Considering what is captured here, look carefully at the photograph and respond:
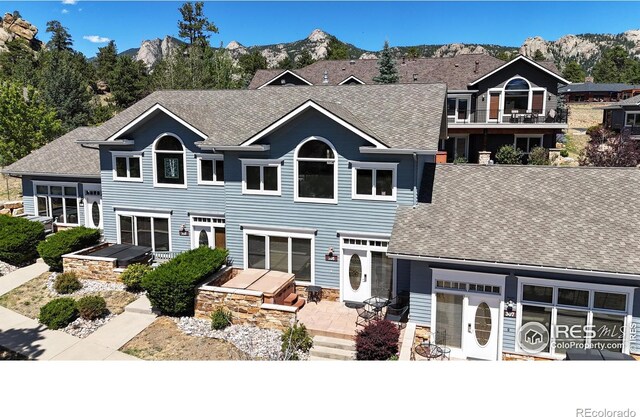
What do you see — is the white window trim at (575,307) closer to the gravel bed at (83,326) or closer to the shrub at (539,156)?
the gravel bed at (83,326)

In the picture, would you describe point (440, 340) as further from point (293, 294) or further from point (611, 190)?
point (611, 190)

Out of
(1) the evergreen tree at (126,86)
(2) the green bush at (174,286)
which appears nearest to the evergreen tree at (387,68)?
(2) the green bush at (174,286)

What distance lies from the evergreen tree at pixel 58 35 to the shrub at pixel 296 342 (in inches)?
2749

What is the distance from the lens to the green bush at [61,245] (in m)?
18.8

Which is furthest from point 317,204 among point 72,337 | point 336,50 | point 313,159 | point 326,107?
point 336,50

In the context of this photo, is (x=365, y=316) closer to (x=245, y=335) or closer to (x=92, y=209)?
(x=245, y=335)

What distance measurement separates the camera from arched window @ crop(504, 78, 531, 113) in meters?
34.4

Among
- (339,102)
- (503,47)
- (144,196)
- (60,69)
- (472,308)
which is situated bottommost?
(472,308)

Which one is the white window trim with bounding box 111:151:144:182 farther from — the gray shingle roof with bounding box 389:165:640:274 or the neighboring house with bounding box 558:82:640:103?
the neighboring house with bounding box 558:82:640:103

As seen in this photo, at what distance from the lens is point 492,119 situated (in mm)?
35281

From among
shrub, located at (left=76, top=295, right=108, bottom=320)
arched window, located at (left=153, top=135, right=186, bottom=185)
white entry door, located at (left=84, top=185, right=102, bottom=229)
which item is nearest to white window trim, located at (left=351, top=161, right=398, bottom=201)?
arched window, located at (left=153, top=135, right=186, bottom=185)

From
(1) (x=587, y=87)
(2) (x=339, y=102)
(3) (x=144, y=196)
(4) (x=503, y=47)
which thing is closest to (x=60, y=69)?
(3) (x=144, y=196)

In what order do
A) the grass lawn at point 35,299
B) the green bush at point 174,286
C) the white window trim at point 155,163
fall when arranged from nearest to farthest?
the green bush at point 174,286 → the grass lawn at point 35,299 → the white window trim at point 155,163
